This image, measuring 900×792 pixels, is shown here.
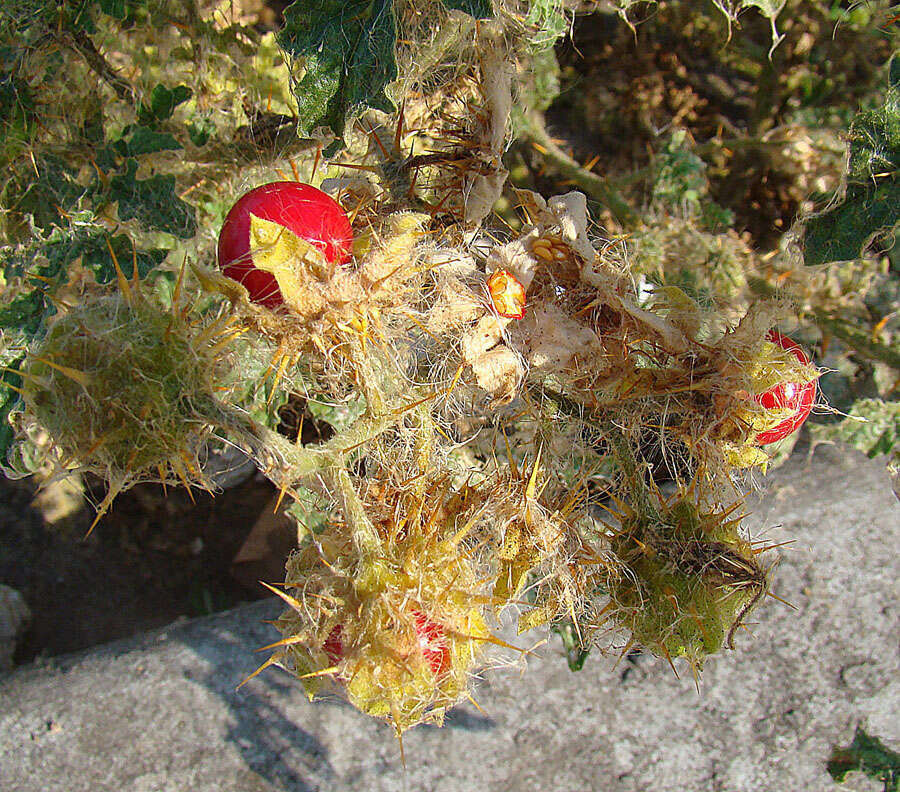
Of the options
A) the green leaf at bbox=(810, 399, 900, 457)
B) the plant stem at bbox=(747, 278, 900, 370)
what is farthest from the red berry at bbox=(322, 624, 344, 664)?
the green leaf at bbox=(810, 399, 900, 457)

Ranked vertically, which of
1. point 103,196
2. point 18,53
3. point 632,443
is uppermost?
point 18,53

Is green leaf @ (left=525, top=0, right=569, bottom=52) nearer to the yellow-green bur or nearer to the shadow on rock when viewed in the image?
the yellow-green bur

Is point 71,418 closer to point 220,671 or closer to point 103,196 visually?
point 103,196

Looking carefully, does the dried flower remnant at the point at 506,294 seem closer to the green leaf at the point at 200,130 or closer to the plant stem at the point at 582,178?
the green leaf at the point at 200,130

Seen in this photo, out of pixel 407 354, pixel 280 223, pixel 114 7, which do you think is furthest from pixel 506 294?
pixel 114 7

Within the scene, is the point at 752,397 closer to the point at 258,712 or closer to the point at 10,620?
the point at 258,712

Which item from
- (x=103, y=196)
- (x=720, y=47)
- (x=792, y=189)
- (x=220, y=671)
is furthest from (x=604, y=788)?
(x=720, y=47)

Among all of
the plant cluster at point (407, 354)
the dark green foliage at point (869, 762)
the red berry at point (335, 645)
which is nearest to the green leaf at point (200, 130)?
the plant cluster at point (407, 354)
